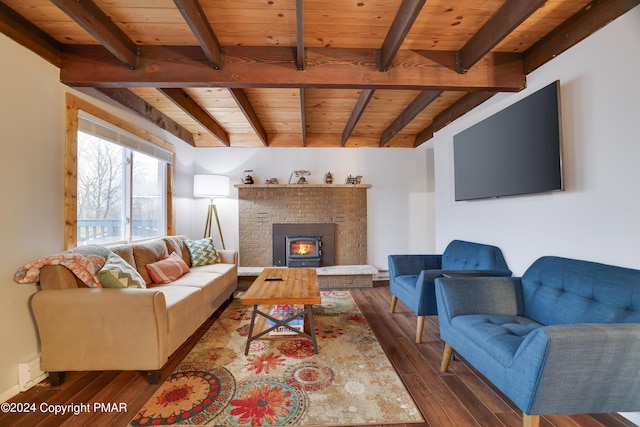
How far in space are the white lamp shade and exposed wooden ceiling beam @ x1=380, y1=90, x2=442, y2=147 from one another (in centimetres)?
272

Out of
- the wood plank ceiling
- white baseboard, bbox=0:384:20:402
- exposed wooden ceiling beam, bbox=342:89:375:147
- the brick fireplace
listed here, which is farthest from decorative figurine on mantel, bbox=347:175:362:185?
white baseboard, bbox=0:384:20:402

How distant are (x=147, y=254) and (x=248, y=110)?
2.01 metres

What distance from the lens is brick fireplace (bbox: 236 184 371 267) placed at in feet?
15.9

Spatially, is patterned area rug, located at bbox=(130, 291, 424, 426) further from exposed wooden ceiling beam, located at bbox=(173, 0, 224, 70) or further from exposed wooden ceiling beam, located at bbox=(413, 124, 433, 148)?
exposed wooden ceiling beam, located at bbox=(413, 124, 433, 148)

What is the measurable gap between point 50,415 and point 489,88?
12.6ft

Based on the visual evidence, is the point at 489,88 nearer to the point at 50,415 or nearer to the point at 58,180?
the point at 58,180

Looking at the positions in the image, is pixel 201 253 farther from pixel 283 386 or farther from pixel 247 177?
pixel 283 386

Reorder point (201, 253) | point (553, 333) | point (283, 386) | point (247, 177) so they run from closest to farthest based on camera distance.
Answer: point (553, 333) < point (283, 386) < point (201, 253) < point (247, 177)

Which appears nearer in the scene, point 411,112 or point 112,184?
point 112,184

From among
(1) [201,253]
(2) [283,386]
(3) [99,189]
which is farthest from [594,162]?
(3) [99,189]

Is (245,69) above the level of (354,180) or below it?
above

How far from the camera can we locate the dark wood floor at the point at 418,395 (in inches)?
62.8

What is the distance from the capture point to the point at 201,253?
3715 millimetres

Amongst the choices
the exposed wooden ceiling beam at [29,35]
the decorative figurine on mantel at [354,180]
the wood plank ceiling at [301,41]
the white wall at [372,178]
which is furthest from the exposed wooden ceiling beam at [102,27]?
the decorative figurine on mantel at [354,180]
